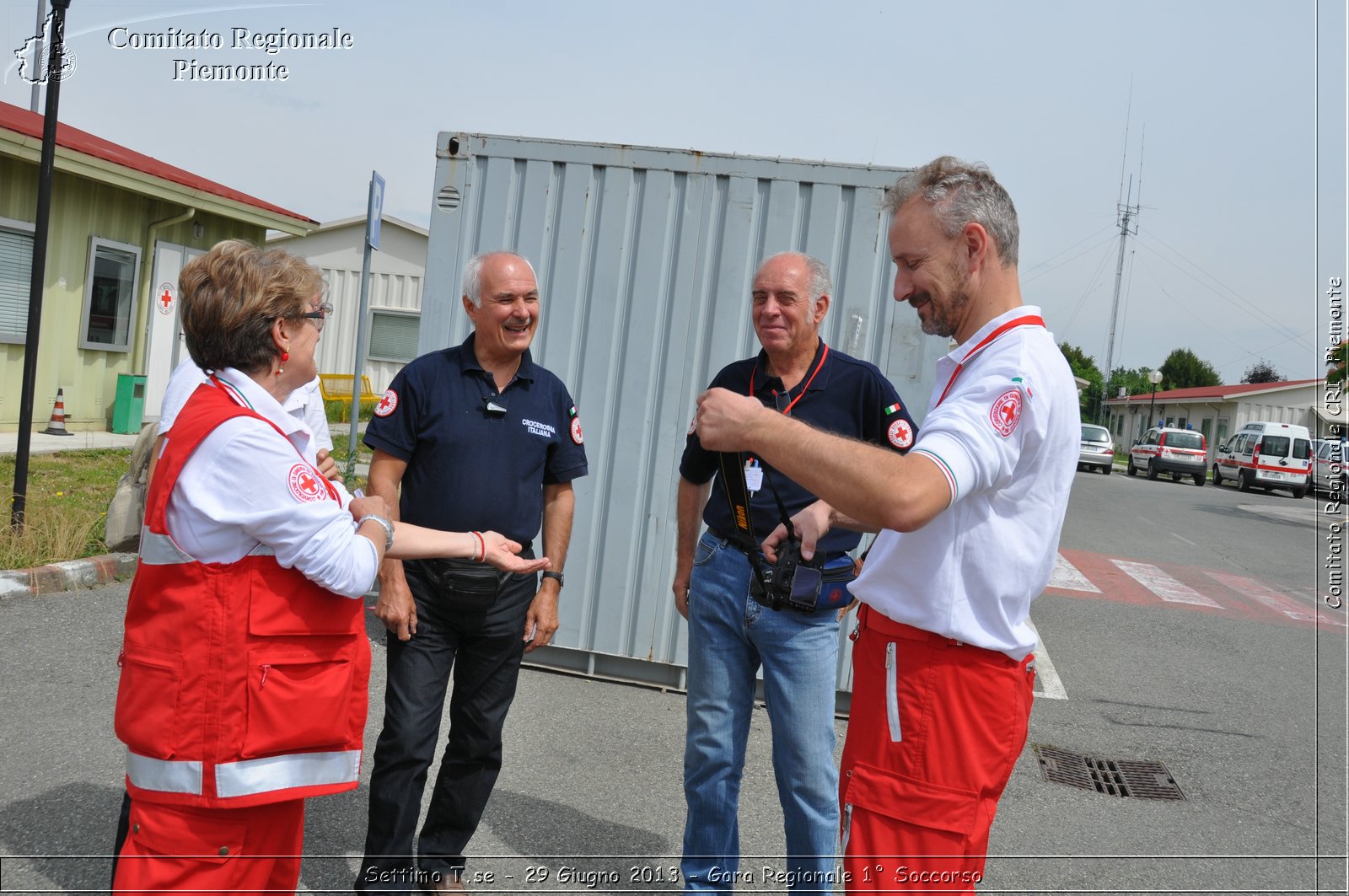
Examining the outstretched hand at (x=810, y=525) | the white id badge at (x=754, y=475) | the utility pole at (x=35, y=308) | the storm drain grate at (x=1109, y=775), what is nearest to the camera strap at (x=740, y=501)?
the white id badge at (x=754, y=475)

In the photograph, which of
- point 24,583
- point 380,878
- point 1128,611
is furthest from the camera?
point 1128,611

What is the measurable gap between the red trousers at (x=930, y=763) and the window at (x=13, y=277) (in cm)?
1354

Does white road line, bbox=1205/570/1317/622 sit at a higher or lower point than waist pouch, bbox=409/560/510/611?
lower

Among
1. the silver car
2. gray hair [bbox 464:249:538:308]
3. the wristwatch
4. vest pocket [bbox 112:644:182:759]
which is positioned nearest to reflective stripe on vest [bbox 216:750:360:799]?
vest pocket [bbox 112:644:182:759]

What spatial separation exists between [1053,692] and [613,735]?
142 inches

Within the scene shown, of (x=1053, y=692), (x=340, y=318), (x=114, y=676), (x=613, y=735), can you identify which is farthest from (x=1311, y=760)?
(x=340, y=318)

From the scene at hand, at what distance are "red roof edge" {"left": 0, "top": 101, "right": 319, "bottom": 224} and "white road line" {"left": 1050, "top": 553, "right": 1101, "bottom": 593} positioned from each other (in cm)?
1290

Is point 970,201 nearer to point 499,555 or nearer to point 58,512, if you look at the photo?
point 499,555

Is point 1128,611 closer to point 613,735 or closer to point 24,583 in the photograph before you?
point 613,735

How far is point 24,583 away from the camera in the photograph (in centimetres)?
664

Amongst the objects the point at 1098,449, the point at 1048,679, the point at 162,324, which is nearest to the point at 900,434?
the point at 1048,679

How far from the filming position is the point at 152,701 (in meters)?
2.16

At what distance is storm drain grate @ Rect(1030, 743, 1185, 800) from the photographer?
534cm

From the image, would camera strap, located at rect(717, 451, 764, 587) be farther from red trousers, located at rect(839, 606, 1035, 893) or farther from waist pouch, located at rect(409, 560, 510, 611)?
red trousers, located at rect(839, 606, 1035, 893)
